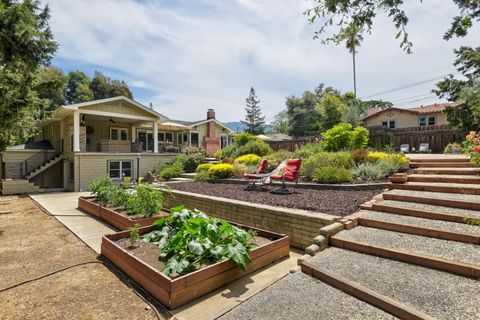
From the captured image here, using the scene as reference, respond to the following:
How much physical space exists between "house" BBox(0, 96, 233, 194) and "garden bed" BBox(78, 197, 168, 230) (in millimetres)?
6698

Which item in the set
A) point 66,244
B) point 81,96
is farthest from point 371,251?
point 81,96

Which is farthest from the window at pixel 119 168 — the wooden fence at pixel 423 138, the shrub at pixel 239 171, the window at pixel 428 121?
the window at pixel 428 121

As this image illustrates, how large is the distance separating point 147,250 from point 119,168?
12560 mm

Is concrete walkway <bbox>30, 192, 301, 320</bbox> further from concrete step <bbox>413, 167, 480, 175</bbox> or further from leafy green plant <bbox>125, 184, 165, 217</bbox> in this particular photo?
concrete step <bbox>413, 167, 480, 175</bbox>

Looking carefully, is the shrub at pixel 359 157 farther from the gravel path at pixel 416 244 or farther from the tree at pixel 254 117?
the tree at pixel 254 117

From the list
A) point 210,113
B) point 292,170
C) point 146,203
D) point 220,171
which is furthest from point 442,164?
point 210,113

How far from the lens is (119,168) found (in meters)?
15.0

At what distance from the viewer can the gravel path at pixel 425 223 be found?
3.41m

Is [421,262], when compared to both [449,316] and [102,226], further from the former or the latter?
[102,226]

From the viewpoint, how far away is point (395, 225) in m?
3.82

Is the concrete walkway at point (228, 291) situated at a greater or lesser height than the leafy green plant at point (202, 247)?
lesser

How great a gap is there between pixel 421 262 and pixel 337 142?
7.29 metres

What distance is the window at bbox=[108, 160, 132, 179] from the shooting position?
1466cm

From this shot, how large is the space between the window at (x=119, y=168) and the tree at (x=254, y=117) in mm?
33765
